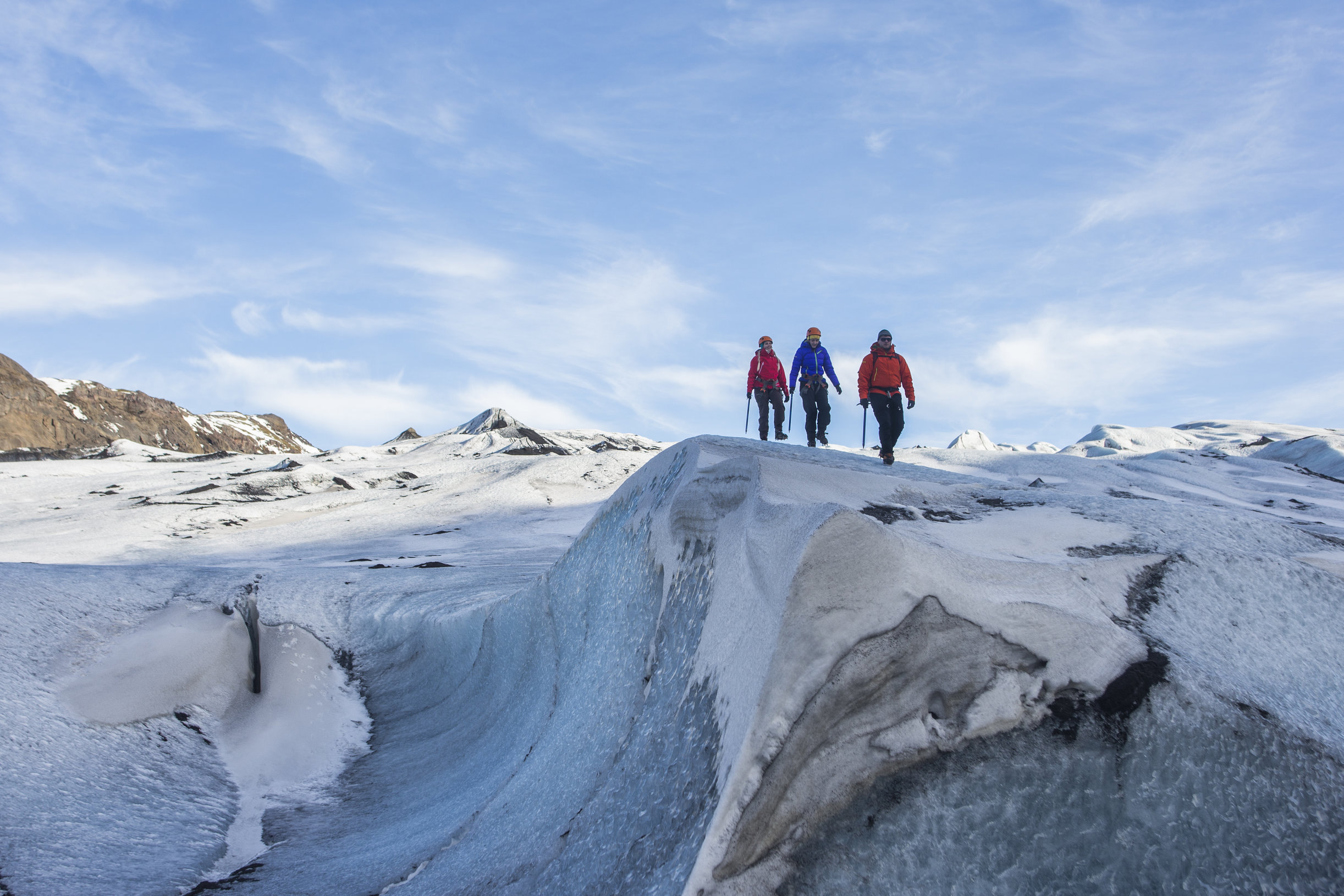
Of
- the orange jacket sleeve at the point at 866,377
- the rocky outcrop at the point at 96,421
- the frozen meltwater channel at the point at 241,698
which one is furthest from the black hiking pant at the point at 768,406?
the rocky outcrop at the point at 96,421

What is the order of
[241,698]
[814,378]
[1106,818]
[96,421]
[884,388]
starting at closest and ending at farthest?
[1106,818] → [241,698] → [884,388] → [814,378] → [96,421]

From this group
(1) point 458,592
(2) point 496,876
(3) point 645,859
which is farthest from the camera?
(1) point 458,592

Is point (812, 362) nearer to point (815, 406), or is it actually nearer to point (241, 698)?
point (815, 406)

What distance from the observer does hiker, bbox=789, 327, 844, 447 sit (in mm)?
9602

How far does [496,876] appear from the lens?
2268mm

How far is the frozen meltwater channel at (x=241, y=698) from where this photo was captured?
3.67m

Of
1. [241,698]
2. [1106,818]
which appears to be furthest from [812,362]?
[1106,818]

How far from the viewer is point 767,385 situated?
33.1 feet

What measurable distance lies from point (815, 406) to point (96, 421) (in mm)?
53622

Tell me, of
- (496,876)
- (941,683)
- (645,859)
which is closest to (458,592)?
(496,876)

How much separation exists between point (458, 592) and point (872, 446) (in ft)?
36.4

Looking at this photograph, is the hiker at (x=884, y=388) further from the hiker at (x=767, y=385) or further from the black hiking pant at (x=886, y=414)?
the hiker at (x=767, y=385)

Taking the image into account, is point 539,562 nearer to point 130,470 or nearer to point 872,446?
point 872,446

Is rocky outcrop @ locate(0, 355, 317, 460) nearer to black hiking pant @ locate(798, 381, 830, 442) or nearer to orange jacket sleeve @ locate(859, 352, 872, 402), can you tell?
black hiking pant @ locate(798, 381, 830, 442)
